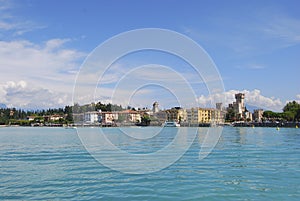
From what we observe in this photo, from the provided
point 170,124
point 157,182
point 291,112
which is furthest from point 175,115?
point 157,182

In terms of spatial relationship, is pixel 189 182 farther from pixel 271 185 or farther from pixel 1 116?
pixel 1 116

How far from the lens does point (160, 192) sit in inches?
424

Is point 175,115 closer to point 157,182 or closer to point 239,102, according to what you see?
point 239,102

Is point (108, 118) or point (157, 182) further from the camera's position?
point (108, 118)

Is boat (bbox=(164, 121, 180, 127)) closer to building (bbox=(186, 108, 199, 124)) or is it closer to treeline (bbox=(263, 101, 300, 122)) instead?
building (bbox=(186, 108, 199, 124))

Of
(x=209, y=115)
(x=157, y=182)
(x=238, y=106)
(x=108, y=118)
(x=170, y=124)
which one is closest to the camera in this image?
(x=157, y=182)

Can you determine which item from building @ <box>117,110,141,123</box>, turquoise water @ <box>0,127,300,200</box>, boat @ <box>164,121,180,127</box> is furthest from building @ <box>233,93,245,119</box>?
turquoise water @ <box>0,127,300,200</box>

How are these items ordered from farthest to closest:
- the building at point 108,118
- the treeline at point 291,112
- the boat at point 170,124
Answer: the boat at point 170,124 < the building at point 108,118 < the treeline at point 291,112

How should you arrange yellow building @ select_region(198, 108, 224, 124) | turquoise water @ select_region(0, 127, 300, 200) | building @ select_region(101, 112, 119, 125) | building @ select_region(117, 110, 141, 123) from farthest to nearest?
building @ select_region(101, 112, 119, 125) → yellow building @ select_region(198, 108, 224, 124) → building @ select_region(117, 110, 141, 123) → turquoise water @ select_region(0, 127, 300, 200)

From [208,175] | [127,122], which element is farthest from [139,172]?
[127,122]

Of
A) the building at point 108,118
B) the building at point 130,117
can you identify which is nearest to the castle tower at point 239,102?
the building at point 130,117

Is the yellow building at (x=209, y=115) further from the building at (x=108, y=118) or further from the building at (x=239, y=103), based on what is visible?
the building at (x=239, y=103)

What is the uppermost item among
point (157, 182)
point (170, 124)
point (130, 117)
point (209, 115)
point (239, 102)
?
point (239, 102)

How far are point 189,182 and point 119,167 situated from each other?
468 centimetres
